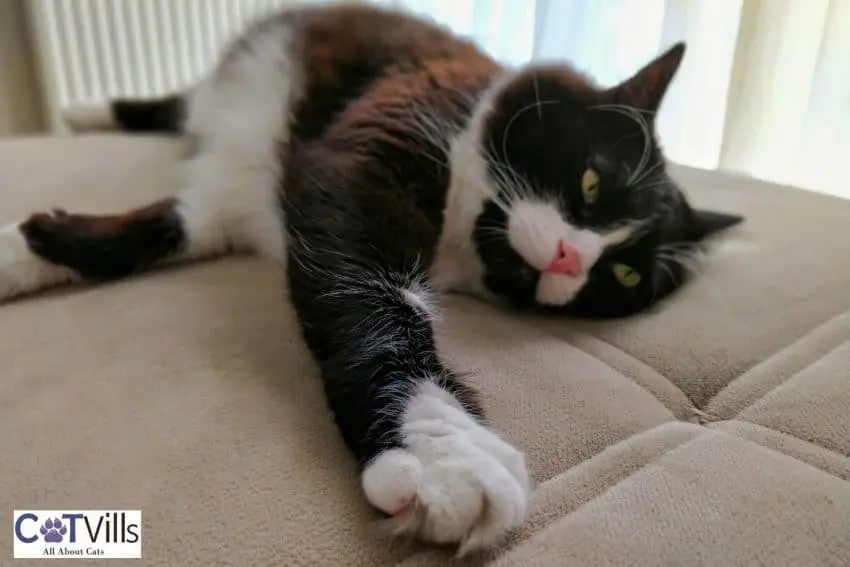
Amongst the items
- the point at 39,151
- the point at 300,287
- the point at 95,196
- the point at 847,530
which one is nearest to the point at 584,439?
the point at 847,530

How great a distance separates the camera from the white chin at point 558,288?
978mm

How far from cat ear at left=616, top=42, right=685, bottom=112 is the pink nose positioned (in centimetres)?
26

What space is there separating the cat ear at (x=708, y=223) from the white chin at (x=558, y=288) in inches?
10.1

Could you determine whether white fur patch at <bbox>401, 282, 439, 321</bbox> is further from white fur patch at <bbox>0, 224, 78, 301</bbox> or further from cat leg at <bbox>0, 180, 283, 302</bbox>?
white fur patch at <bbox>0, 224, 78, 301</bbox>

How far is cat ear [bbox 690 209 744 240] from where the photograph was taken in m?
1.16

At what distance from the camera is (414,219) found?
99 cm

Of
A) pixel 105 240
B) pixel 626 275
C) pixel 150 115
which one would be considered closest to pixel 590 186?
pixel 626 275

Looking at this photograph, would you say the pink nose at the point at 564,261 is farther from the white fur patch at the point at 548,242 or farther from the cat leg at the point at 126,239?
the cat leg at the point at 126,239

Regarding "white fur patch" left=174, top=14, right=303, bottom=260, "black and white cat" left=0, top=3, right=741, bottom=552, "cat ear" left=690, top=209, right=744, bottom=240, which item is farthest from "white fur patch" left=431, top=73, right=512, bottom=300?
"cat ear" left=690, top=209, right=744, bottom=240

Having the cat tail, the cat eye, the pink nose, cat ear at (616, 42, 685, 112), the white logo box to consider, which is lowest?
the cat tail

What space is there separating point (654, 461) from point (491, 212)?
16.8 inches

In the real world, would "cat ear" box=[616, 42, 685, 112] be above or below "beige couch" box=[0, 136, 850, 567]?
above

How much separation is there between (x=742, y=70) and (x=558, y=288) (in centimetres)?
113

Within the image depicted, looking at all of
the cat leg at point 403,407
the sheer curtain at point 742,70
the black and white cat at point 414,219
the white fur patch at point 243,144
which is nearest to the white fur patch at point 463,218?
the black and white cat at point 414,219
